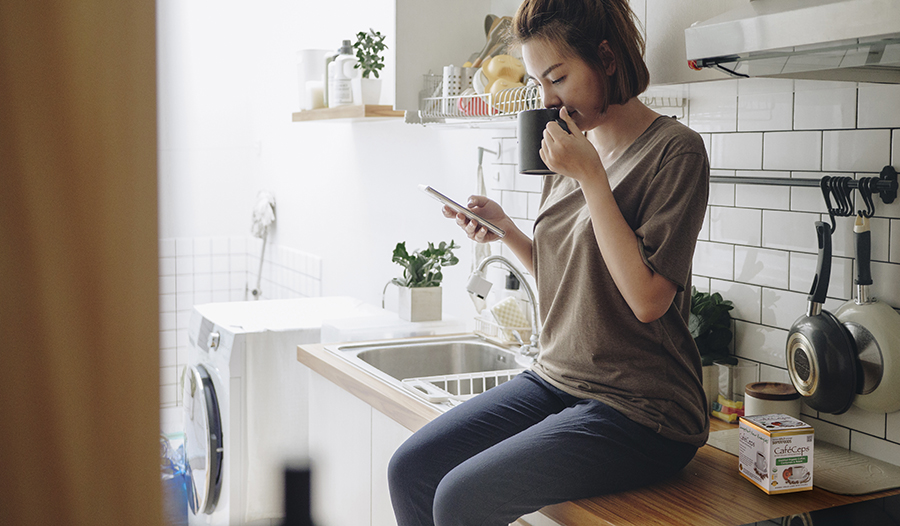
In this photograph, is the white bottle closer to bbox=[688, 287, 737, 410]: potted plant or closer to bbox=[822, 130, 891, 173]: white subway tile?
bbox=[688, 287, 737, 410]: potted plant

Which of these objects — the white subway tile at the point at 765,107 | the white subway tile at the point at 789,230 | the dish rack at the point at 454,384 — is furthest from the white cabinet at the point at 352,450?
the white subway tile at the point at 765,107

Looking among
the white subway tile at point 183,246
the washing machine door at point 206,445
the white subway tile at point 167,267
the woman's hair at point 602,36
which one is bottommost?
the washing machine door at point 206,445

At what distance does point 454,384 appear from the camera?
198 cm

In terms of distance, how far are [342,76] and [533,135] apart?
1486mm

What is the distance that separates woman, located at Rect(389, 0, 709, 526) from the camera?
1.08 metres

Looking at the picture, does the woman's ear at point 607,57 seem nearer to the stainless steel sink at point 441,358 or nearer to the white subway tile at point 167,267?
the stainless steel sink at point 441,358

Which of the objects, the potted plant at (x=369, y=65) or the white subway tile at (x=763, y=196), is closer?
the white subway tile at (x=763, y=196)

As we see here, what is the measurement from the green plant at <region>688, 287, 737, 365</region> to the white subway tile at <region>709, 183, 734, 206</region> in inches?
7.4

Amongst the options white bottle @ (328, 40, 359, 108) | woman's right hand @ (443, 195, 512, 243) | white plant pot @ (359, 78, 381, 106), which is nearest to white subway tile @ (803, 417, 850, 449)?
woman's right hand @ (443, 195, 512, 243)

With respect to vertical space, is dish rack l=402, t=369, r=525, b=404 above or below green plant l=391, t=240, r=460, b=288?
below

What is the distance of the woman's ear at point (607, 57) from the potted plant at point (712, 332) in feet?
1.82

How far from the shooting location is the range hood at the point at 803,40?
0.83 metres

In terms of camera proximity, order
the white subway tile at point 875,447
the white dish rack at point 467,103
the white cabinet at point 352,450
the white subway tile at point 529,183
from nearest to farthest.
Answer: the white subway tile at point 875,447, the white dish rack at point 467,103, the white cabinet at point 352,450, the white subway tile at point 529,183

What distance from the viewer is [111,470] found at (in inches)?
5.8
